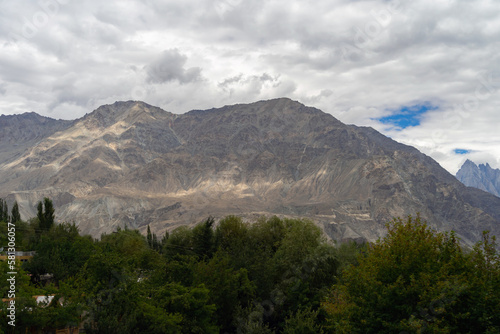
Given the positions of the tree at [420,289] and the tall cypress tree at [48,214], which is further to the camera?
the tall cypress tree at [48,214]

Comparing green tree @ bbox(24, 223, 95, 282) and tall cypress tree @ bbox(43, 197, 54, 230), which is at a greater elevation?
tall cypress tree @ bbox(43, 197, 54, 230)

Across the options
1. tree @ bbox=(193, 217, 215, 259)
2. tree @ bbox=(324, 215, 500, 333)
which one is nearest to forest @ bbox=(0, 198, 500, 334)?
tree @ bbox=(324, 215, 500, 333)

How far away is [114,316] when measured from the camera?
25.9m

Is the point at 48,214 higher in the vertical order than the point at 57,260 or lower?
higher

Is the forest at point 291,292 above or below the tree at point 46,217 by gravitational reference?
below

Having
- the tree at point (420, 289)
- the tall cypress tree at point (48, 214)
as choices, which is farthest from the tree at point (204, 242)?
the tree at point (420, 289)

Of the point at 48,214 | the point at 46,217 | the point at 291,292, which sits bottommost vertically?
the point at 291,292

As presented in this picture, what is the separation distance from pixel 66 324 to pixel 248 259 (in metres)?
27.9

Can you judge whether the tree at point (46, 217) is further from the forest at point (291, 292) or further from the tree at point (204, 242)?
the tree at point (204, 242)

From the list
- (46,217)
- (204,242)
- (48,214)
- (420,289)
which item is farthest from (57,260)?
(420,289)

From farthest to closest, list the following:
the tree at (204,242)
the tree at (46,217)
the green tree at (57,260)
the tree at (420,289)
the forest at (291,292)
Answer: the tree at (46,217), the tree at (204,242), the green tree at (57,260), the forest at (291,292), the tree at (420,289)

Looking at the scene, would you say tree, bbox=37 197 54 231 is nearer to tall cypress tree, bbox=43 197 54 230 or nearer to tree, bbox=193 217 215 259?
tall cypress tree, bbox=43 197 54 230

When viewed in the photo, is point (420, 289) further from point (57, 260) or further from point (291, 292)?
point (57, 260)

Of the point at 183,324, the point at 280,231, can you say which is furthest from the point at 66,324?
the point at 280,231
